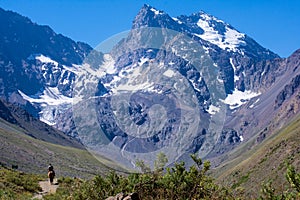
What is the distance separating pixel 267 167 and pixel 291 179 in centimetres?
18631

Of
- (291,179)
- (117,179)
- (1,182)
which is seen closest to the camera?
(291,179)

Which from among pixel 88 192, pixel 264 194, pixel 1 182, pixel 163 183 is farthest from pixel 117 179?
pixel 1 182

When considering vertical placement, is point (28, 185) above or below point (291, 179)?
below

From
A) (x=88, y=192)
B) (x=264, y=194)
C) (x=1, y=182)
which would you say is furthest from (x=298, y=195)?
(x=1, y=182)

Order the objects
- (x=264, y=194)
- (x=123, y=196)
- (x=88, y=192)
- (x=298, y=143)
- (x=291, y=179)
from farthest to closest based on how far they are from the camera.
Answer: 1. (x=298, y=143)
2. (x=88, y=192)
3. (x=123, y=196)
4. (x=264, y=194)
5. (x=291, y=179)

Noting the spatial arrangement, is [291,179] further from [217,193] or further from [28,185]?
[28,185]

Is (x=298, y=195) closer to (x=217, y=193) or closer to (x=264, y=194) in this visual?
(x=264, y=194)

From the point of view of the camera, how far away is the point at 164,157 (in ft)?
55.5

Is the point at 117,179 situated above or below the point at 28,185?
above

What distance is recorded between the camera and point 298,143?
185 m

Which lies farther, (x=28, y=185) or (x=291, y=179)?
(x=28, y=185)

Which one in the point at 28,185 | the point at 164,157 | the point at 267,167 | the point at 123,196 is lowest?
the point at 267,167

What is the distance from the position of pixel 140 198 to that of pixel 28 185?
29386mm

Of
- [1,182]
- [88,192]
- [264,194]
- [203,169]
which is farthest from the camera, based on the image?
[1,182]
